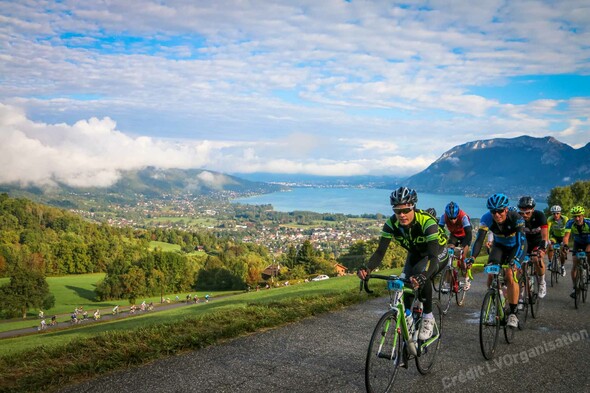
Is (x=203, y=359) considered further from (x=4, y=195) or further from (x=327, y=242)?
(x=4, y=195)

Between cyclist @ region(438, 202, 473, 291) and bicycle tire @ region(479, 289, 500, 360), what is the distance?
3.37 metres

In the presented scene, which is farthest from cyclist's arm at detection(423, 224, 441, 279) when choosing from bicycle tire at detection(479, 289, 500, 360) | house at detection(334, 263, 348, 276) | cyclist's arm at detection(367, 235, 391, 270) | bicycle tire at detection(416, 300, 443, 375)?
house at detection(334, 263, 348, 276)

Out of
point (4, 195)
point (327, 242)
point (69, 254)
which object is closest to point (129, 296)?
point (69, 254)

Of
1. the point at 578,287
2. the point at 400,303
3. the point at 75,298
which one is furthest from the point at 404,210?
the point at 75,298

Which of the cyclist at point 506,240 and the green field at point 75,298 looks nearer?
the cyclist at point 506,240

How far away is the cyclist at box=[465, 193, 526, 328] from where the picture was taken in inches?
313

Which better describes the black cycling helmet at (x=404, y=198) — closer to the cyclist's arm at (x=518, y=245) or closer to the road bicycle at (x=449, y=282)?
the cyclist's arm at (x=518, y=245)

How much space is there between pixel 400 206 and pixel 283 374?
2853mm

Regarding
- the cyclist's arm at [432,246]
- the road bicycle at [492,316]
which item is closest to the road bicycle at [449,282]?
the road bicycle at [492,316]

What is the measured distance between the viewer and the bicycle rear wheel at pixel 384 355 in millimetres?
5238

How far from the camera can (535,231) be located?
33.9 feet

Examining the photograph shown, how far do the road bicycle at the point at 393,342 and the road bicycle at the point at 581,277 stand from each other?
7411 mm

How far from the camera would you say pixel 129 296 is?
83.3 metres

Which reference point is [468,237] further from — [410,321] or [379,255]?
[410,321]
